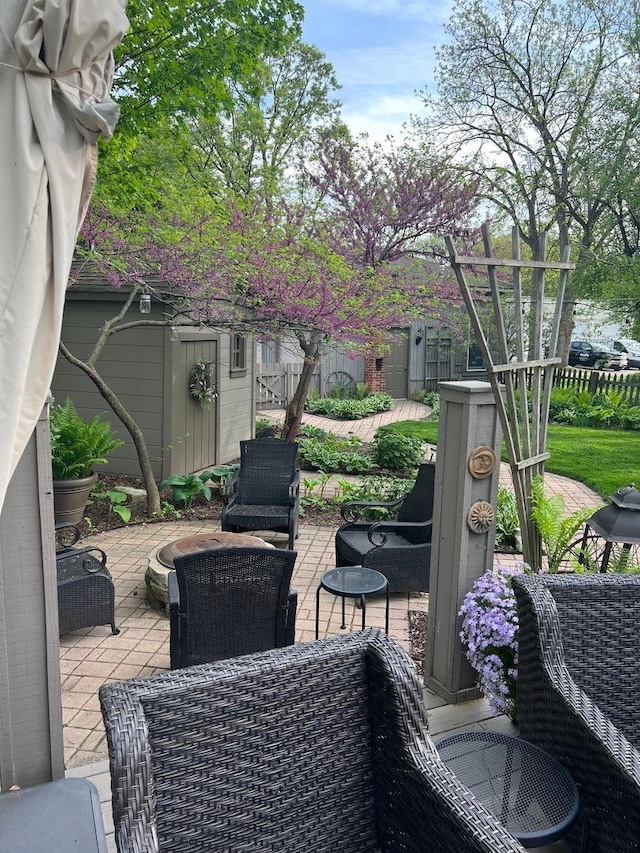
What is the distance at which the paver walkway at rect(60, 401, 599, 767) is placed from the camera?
3.11 m

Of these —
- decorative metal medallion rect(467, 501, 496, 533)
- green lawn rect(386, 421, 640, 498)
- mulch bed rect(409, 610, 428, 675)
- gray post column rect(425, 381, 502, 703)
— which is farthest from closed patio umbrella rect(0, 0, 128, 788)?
green lawn rect(386, 421, 640, 498)

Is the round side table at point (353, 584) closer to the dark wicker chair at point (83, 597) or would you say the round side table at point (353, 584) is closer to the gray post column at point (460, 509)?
the gray post column at point (460, 509)

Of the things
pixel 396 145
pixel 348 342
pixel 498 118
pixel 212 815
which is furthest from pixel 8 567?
pixel 498 118

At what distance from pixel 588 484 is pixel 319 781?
798cm

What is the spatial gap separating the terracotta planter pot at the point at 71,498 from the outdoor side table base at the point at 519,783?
4826mm

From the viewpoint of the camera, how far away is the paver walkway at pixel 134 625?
10.2ft

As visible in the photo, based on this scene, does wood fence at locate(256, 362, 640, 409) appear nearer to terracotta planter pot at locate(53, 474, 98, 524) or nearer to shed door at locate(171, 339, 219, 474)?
shed door at locate(171, 339, 219, 474)

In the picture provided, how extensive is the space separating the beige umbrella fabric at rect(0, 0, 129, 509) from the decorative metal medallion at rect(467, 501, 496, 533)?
84.4 inches

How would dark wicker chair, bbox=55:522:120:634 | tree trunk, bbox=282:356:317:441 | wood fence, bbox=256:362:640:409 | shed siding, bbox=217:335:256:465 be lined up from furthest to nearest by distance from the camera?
wood fence, bbox=256:362:640:409
tree trunk, bbox=282:356:317:441
shed siding, bbox=217:335:256:465
dark wicker chair, bbox=55:522:120:634

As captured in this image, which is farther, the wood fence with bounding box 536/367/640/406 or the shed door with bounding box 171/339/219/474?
the wood fence with bounding box 536/367/640/406

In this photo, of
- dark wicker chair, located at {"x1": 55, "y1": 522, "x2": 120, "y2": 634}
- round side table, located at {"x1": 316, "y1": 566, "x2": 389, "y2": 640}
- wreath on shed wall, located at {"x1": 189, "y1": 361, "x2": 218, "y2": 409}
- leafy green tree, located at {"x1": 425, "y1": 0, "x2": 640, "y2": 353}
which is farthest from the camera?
leafy green tree, located at {"x1": 425, "y1": 0, "x2": 640, "y2": 353}

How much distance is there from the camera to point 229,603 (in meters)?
3.01

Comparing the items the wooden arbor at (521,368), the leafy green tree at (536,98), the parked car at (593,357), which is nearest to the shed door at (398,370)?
the leafy green tree at (536,98)

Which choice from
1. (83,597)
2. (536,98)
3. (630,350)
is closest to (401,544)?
(83,597)
